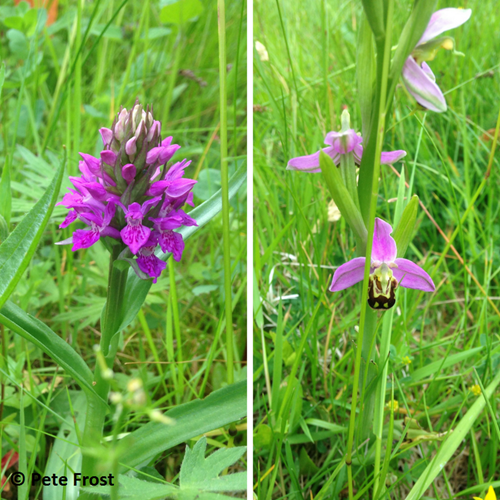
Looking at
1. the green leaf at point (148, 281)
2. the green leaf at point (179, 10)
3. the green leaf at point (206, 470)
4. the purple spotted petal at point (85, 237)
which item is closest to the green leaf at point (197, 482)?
the green leaf at point (206, 470)

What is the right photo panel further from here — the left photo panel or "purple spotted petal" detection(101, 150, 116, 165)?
"purple spotted petal" detection(101, 150, 116, 165)

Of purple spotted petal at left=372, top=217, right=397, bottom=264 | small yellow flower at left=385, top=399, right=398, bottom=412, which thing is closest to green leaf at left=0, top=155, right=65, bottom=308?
purple spotted petal at left=372, top=217, right=397, bottom=264

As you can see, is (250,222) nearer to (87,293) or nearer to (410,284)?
(410,284)

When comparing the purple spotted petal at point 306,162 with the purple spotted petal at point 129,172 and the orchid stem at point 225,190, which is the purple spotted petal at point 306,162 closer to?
the orchid stem at point 225,190

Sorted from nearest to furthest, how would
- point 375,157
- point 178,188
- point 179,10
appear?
point 375,157, point 178,188, point 179,10

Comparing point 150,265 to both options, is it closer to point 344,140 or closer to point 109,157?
point 109,157

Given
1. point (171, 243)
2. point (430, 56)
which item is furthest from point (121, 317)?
point (430, 56)
